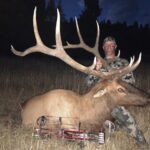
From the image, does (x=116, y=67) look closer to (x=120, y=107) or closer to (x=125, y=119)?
(x=120, y=107)

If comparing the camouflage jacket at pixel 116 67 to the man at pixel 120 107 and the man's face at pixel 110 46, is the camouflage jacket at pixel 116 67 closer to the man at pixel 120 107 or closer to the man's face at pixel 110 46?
the man at pixel 120 107

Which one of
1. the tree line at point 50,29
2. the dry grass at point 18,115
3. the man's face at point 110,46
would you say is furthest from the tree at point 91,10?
the man's face at point 110,46

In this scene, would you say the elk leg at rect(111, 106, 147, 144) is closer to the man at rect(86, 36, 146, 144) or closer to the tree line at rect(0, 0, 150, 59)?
the man at rect(86, 36, 146, 144)

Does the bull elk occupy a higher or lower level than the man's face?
lower

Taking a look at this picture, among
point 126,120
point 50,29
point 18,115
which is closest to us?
point 126,120

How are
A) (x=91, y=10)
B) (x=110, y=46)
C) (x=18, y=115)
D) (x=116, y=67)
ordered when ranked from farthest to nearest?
(x=91, y=10)
(x=18, y=115)
(x=110, y=46)
(x=116, y=67)

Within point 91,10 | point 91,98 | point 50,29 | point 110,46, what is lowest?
point 91,98

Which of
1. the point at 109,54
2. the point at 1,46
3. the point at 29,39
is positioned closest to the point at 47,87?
the point at 109,54

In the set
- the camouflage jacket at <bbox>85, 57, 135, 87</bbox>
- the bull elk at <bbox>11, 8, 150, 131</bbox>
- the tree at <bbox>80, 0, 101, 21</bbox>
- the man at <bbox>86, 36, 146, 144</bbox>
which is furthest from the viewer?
the tree at <bbox>80, 0, 101, 21</bbox>

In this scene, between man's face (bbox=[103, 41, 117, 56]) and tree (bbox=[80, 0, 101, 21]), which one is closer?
man's face (bbox=[103, 41, 117, 56])

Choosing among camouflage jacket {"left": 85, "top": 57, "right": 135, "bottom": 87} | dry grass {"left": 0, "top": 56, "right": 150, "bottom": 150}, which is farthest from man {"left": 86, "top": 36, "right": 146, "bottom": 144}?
dry grass {"left": 0, "top": 56, "right": 150, "bottom": 150}

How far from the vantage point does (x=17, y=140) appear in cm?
682

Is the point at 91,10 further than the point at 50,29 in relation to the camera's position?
Yes

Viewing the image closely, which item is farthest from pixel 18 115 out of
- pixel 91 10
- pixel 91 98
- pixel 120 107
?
pixel 91 10
